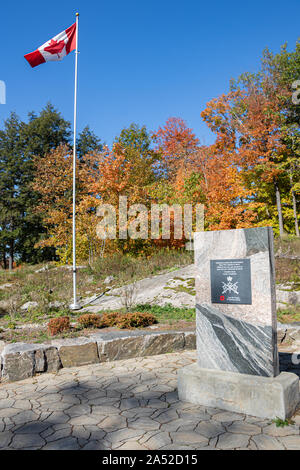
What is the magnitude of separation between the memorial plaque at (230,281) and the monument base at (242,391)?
75cm

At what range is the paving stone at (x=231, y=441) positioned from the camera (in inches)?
103

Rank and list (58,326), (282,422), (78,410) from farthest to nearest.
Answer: (58,326)
(78,410)
(282,422)

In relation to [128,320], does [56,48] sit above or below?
above

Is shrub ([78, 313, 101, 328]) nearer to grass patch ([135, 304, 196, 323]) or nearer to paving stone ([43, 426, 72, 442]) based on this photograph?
grass patch ([135, 304, 196, 323])

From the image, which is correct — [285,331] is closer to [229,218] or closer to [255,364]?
[255,364]

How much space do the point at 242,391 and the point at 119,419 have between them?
122 cm

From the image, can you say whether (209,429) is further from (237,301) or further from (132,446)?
(237,301)

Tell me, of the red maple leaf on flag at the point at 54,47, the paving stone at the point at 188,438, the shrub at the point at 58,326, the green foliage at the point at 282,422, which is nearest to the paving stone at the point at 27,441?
the paving stone at the point at 188,438

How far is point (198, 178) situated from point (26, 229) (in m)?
16.1

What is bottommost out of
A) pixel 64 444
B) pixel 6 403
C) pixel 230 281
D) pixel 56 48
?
pixel 6 403

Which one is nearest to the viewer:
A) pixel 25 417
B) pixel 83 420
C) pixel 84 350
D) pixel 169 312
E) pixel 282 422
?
pixel 282 422

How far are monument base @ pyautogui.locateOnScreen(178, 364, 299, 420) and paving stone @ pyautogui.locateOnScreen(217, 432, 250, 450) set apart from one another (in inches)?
17.6

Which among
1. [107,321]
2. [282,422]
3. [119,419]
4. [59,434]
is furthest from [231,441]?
[107,321]

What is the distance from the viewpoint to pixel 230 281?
341 cm
